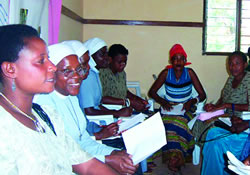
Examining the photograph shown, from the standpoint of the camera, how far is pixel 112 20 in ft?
15.5

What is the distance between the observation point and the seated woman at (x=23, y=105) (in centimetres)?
98

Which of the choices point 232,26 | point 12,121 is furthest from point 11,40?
point 232,26

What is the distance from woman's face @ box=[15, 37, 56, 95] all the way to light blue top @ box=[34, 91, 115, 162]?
19.9 inches

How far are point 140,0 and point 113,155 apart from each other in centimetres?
353

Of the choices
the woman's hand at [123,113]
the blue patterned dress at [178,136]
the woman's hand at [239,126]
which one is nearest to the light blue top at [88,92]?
the woman's hand at [123,113]

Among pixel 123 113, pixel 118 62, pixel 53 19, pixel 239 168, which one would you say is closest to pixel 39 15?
pixel 53 19

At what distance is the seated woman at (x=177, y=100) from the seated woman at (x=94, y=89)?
2.54 ft

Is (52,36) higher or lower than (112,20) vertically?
lower

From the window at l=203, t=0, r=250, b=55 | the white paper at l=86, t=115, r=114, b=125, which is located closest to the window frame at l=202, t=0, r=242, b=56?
the window at l=203, t=0, r=250, b=55

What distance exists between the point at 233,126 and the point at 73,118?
4.56ft

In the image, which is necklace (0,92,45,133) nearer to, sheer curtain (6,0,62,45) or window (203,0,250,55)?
sheer curtain (6,0,62,45)

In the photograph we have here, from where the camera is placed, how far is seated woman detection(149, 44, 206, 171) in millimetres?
3115

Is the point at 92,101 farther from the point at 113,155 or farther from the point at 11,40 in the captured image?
the point at 11,40

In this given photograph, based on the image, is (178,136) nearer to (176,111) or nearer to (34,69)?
(176,111)
